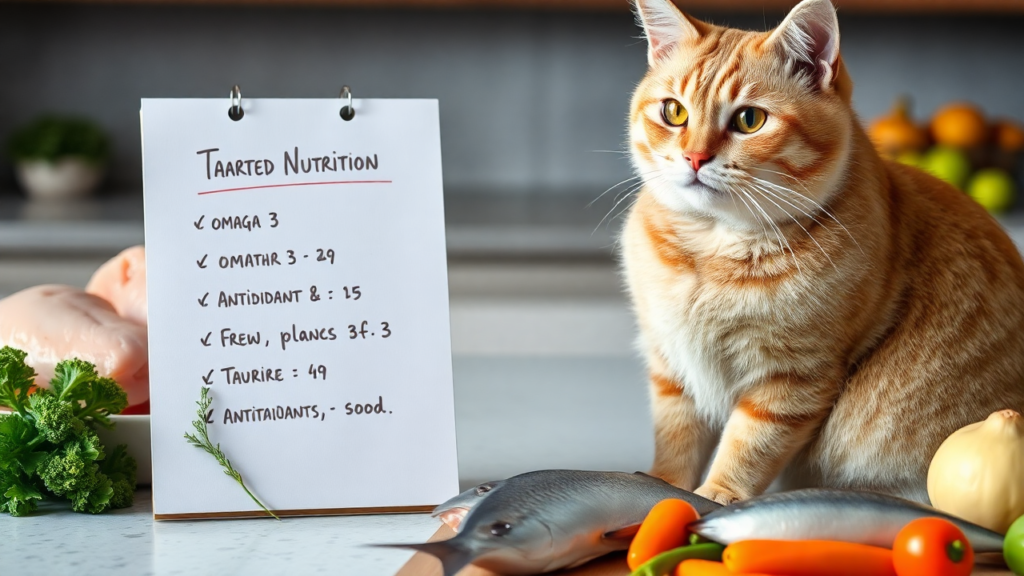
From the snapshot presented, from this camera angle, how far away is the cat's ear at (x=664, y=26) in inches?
40.2

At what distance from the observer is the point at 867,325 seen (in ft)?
3.13

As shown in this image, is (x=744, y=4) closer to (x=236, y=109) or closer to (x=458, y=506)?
(x=236, y=109)

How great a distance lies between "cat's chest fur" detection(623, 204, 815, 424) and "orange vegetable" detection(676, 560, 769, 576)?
298mm

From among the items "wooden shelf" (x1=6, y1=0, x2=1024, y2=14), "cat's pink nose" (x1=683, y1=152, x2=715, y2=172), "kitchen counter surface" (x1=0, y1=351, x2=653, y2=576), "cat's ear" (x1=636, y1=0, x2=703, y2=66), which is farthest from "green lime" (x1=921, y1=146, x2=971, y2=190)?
"cat's pink nose" (x1=683, y1=152, x2=715, y2=172)

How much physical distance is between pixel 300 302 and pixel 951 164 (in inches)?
96.1

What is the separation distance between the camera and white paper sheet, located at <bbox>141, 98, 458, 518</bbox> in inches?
36.6

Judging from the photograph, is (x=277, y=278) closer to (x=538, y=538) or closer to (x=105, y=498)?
Answer: (x=105, y=498)

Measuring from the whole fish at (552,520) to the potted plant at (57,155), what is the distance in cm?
287

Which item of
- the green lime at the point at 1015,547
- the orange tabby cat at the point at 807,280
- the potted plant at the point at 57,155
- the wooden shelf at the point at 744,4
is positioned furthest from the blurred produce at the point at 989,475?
the potted plant at the point at 57,155

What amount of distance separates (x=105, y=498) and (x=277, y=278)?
0.26m

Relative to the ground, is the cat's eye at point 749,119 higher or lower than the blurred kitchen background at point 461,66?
lower

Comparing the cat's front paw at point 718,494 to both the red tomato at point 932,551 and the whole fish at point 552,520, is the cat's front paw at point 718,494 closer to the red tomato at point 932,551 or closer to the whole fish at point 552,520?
the whole fish at point 552,520

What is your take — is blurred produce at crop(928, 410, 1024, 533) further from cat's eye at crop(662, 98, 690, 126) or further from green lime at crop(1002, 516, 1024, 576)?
cat's eye at crop(662, 98, 690, 126)

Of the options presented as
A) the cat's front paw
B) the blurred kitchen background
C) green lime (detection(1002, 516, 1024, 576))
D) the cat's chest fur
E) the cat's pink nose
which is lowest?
green lime (detection(1002, 516, 1024, 576))
